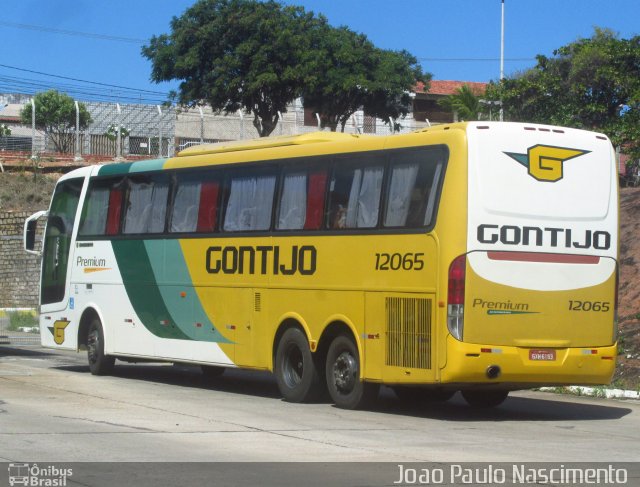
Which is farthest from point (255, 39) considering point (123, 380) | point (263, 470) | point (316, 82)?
point (263, 470)

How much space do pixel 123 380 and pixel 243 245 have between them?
4.11m

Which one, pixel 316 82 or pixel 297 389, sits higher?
pixel 316 82

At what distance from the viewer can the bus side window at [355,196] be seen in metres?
15.2

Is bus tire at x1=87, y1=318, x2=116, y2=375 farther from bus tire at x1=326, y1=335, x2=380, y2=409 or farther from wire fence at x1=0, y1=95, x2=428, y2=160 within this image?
wire fence at x1=0, y1=95, x2=428, y2=160

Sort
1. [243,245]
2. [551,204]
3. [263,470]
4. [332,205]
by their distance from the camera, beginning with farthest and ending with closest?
[243,245] → [332,205] → [551,204] → [263,470]

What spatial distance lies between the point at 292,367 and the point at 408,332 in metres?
2.75

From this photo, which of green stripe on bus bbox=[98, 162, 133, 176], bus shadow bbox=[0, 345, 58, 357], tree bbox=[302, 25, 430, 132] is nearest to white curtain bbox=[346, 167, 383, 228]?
green stripe on bus bbox=[98, 162, 133, 176]

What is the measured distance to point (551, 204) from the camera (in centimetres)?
1441

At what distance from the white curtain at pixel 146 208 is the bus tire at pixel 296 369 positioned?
3641 mm

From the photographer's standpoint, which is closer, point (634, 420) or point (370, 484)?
point (370, 484)

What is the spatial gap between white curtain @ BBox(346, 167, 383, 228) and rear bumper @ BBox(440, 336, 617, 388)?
2.14 m

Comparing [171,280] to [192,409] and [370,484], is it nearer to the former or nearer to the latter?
[192,409]

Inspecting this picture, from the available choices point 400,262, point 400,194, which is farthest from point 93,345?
point 400,194

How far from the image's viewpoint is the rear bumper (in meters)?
13.8
